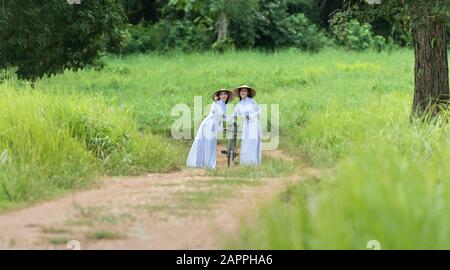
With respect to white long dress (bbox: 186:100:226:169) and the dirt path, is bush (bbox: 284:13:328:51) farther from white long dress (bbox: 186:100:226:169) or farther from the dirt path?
the dirt path

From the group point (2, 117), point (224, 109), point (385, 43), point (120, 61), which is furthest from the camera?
point (385, 43)

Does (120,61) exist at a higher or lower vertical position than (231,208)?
lower

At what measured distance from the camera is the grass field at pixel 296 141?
18.1 feet

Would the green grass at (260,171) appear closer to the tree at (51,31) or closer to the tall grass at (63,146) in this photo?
the tall grass at (63,146)

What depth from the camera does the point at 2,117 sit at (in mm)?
10859

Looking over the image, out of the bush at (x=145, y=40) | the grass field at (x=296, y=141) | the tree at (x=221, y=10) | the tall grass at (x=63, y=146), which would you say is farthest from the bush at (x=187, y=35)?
the tall grass at (x=63, y=146)

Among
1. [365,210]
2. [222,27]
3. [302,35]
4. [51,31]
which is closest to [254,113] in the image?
[51,31]

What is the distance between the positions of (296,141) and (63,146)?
5.92m

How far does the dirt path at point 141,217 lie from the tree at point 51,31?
333 inches

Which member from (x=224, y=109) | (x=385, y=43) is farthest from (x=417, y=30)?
(x=385, y=43)

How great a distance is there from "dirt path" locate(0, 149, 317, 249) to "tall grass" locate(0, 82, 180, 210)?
488mm

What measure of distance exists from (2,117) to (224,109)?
4085 mm

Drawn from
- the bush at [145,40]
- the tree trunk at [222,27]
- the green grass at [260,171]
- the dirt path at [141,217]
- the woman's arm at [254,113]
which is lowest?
the bush at [145,40]
